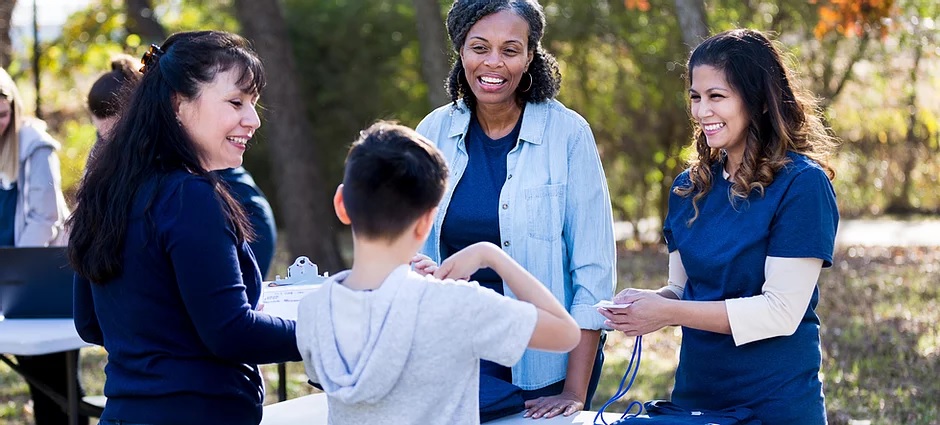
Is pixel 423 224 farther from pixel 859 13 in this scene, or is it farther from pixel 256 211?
pixel 859 13

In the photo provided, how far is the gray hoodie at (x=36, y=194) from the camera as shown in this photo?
5.06 metres

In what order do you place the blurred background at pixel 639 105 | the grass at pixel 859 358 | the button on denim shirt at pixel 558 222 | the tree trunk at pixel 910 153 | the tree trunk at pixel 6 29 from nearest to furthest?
the button on denim shirt at pixel 558 222 < the grass at pixel 859 358 < the blurred background at pixel 639 105 < the tree trunk at pixel 6 29 < the tree trunk at pixel 910 153

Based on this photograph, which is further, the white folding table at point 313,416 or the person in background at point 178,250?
the white folding table at point 313,416

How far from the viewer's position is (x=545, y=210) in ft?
A: 10.0

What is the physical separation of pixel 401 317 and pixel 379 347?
7 cm

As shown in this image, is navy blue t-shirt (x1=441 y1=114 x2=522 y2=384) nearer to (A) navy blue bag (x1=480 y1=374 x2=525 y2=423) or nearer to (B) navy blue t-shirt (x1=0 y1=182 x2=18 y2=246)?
(A) navy blue bag (x1=480 y1=374 x2=525 y2=423)

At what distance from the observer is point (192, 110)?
254 cm

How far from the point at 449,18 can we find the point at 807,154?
1.14 m

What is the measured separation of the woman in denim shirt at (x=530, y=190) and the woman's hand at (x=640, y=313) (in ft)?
0.82

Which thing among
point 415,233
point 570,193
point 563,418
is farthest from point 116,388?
point 570,193

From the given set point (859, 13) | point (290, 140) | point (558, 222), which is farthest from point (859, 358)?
point (290, 140)

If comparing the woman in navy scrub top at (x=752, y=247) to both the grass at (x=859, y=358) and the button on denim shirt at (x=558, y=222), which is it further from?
the grass at (x=859, y=358)

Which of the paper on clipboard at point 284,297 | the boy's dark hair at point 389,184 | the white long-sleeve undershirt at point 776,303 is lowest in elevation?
the paper on clipboard at point 284,297

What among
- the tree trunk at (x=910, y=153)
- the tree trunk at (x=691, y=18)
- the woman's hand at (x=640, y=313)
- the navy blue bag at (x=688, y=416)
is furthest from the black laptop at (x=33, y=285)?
the tree trunk at (x=910, y=153)
